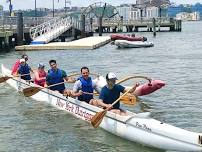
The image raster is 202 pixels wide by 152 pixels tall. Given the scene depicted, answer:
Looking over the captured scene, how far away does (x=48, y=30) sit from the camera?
188ft

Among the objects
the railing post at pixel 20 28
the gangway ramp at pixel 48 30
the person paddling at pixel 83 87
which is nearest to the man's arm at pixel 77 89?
the person paddling at pixel 83 87

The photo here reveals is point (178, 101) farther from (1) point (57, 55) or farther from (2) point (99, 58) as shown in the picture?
(1) point (57, 55)

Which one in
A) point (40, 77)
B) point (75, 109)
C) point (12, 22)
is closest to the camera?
point (75, 109)

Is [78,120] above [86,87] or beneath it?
beneath

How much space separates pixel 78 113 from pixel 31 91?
329cm

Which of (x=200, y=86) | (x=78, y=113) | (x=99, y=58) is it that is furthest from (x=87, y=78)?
(x=99, y=58)

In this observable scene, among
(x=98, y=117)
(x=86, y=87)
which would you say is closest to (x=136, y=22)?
(x=86, y=87)

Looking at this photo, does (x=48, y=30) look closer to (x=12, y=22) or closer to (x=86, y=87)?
(x=12, y=22)

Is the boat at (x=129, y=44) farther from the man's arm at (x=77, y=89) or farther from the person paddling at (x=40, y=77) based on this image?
the man's arm at (x=77, y=89)

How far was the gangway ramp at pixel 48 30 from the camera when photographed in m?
52.6

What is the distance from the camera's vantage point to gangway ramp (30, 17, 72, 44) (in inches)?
2072

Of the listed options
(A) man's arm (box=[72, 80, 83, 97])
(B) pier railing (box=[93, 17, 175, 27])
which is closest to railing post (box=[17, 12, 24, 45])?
(A) man's arm (box=[72, 80, 83, 97])

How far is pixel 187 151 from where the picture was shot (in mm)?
11672

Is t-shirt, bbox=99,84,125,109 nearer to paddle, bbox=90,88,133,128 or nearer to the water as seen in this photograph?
paddle, bbox=90,88,133,128
